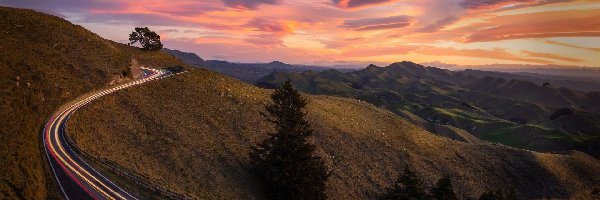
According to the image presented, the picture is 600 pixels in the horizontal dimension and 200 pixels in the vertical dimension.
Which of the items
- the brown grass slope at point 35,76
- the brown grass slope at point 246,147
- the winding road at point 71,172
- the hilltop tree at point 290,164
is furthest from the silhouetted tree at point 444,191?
the brown grass slope at point 35,76

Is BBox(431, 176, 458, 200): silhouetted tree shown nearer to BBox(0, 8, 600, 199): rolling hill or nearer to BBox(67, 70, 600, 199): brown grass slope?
BBox(67, 70, 600, 199): brown grass slope

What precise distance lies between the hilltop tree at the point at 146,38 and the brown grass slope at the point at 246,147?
92.2 feet

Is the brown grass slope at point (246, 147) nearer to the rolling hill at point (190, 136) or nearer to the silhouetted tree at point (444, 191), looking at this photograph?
the rolling hill at point (190, 136)

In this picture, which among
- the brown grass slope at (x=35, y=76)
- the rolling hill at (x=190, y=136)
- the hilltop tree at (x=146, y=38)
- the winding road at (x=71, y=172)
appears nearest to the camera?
the winding road at (x=71, y=172)

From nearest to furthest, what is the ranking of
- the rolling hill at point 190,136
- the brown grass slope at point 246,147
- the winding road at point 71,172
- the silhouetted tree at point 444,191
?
the winding road at point 71,172
the rolling hill at point 190,136
the silhouetted tree at point 444,191
the brown grass slope at point 246,147

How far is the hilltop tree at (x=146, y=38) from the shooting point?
336ft

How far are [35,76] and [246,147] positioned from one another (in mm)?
32349

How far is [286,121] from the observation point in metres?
48.0

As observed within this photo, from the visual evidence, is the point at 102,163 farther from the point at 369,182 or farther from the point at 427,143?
the point at 427,143

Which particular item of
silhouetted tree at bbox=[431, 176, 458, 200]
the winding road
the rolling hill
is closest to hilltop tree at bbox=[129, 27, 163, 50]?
the rolling hill

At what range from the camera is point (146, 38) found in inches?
4094

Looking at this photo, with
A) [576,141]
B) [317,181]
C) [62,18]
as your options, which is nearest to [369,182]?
[317,181]

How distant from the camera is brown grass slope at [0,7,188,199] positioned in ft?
99.2

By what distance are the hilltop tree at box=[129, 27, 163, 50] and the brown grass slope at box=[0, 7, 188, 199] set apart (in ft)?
21.6
